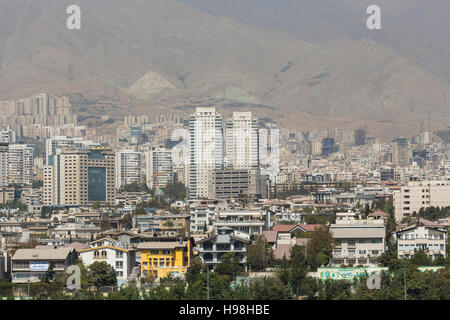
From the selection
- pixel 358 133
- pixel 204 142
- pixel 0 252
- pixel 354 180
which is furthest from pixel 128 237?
pixel 358 133

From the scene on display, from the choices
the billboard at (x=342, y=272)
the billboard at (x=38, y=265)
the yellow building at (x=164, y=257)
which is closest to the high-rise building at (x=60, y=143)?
the yellow building at (x=164, y=257)

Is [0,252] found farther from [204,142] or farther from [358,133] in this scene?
[358,133]

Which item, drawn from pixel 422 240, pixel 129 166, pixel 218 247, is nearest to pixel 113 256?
pixel 218 247

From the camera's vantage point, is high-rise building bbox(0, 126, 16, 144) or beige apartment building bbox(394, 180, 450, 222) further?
high-rise building bbox(0, 126, 16, 144)

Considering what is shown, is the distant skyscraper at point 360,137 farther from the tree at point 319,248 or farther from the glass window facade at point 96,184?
the tree at point 319,248

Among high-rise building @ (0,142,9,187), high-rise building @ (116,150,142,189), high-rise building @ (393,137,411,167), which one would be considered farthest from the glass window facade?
high-rise building @ (393,137,411,167)

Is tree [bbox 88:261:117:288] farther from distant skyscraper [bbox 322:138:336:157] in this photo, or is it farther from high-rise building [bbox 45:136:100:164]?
distant skyscraper [bbox 322:138:336:157]
